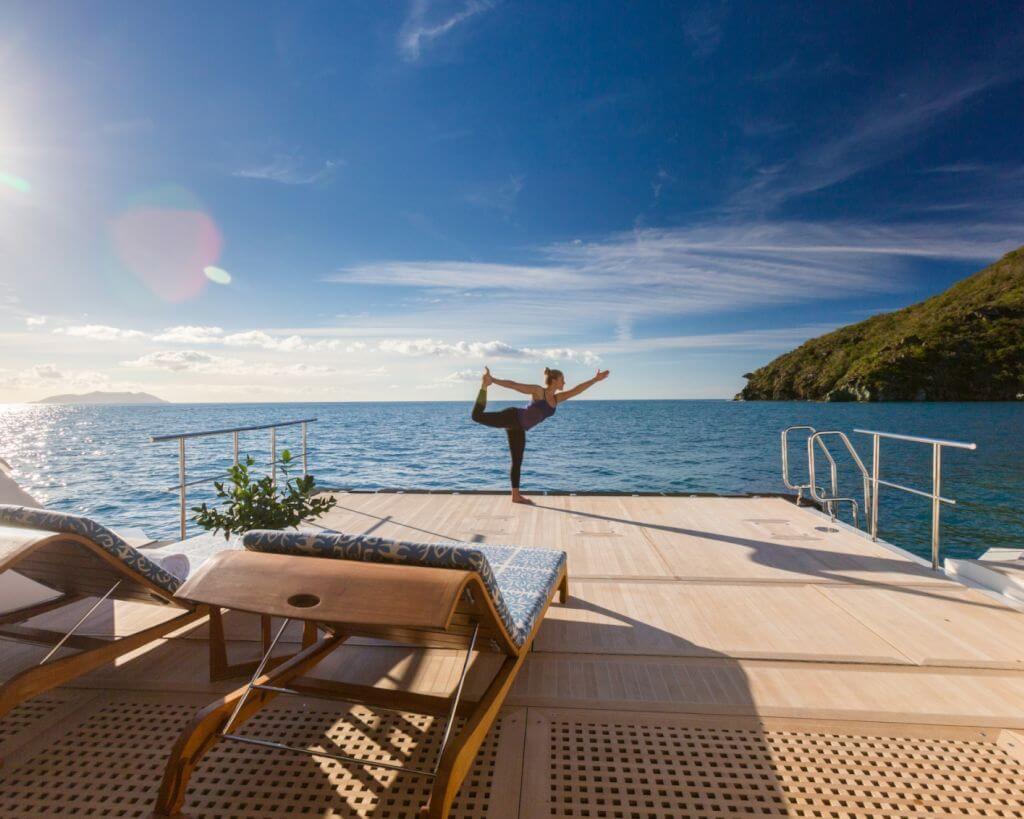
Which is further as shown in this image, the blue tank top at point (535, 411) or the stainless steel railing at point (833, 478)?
the blue tank top at point (535, 411)

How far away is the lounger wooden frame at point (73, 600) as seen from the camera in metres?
1.62

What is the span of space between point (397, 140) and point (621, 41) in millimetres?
5536

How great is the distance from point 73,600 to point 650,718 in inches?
90.2

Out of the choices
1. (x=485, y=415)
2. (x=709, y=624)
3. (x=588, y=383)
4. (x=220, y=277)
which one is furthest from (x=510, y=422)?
(x=220, y=277)

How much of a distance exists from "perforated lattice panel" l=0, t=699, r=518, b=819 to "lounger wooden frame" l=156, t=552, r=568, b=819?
0.41ft

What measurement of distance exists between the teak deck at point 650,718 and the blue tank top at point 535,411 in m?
2.46

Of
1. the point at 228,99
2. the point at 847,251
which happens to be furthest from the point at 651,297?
the point at 228,99

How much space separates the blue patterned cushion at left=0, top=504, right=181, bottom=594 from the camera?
1.68 meters

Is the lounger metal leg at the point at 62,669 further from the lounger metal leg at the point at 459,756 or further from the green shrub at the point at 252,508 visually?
the lounger metal leg at the point at 459,756

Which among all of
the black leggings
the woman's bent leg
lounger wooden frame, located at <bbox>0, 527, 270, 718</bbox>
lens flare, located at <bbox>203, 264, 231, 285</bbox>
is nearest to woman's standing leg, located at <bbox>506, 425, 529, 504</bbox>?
the black leggings

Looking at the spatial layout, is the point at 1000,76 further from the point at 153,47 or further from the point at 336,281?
the point at 153,47

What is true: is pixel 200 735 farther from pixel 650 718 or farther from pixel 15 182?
pixel 15 182

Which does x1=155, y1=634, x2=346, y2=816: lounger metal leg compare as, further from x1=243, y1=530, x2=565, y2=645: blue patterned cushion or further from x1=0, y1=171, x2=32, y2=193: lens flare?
x1=0, y1=171, x2=32, y2=193: lens flare

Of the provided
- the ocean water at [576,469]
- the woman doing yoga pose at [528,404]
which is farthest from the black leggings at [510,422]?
the ocean water at [576,469]
